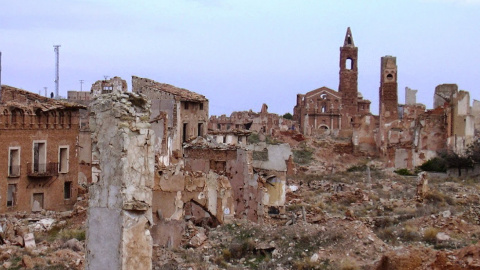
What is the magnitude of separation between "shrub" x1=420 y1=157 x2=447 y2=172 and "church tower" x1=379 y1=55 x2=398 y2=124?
399 inches

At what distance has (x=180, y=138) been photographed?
3406 centimetres

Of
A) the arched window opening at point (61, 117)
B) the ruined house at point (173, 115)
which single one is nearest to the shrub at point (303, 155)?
the ruined house at point (173, 115)

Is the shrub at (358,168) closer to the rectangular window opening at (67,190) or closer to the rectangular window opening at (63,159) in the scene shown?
the rectangular window opening at (67,190)

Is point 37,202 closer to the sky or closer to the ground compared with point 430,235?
closer to the ground

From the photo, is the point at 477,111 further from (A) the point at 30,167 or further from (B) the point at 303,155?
(A) the point at 30,167

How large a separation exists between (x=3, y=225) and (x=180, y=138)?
12274 millimetres

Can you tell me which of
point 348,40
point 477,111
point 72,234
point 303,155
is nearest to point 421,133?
point 303,155

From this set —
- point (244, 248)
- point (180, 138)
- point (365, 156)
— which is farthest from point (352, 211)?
point (365, 156)

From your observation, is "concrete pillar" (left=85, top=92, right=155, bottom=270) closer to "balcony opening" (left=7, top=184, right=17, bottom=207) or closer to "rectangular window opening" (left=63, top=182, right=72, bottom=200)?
"balcony opening" (left=7, top=184, right=17, bottom=207)

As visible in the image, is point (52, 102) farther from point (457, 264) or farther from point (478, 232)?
point (457, 264)

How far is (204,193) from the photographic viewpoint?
22188mm

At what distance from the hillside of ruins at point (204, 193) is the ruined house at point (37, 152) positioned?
0.05m

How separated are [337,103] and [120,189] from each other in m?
62.6

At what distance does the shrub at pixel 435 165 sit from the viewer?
143ft
